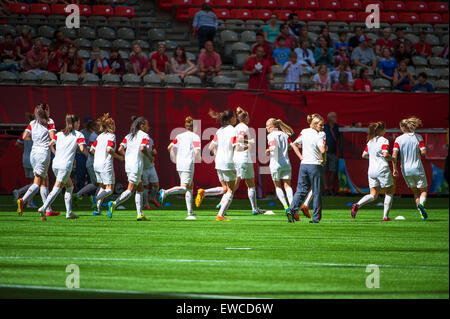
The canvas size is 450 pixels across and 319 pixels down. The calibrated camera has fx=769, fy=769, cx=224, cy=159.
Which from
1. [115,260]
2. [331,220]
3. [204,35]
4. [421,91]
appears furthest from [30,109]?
[115,260]

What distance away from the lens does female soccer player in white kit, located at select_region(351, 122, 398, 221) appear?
16234 millimetres

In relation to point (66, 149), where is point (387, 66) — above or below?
above

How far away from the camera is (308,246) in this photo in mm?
11195

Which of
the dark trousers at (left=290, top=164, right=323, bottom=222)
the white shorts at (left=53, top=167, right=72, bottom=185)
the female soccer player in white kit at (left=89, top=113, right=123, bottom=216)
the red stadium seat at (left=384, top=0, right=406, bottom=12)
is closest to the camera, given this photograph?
the dark trousers at (left=290, top=164, right=323, bottom=222)

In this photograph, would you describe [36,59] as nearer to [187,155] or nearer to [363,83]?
[187,155]

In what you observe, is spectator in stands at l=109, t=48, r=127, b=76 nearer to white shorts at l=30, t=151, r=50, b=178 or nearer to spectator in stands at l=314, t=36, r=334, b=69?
spectator in stands at l=314, t=36, r=334, b=69

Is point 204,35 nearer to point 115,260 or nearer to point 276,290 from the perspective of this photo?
point 115,260

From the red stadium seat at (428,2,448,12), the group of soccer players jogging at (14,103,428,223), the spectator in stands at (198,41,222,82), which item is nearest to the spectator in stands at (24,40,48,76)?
the spectator in stands at (198,41,222,82)

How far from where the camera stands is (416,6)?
1300 inches

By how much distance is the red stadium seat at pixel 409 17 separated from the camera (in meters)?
32.0

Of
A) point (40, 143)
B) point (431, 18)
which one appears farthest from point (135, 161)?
point (431, 18)

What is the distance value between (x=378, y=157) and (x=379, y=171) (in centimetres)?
30

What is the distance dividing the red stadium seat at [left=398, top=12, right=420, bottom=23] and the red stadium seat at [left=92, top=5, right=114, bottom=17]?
12.0m

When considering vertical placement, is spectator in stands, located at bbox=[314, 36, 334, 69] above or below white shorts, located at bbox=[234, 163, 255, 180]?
above
